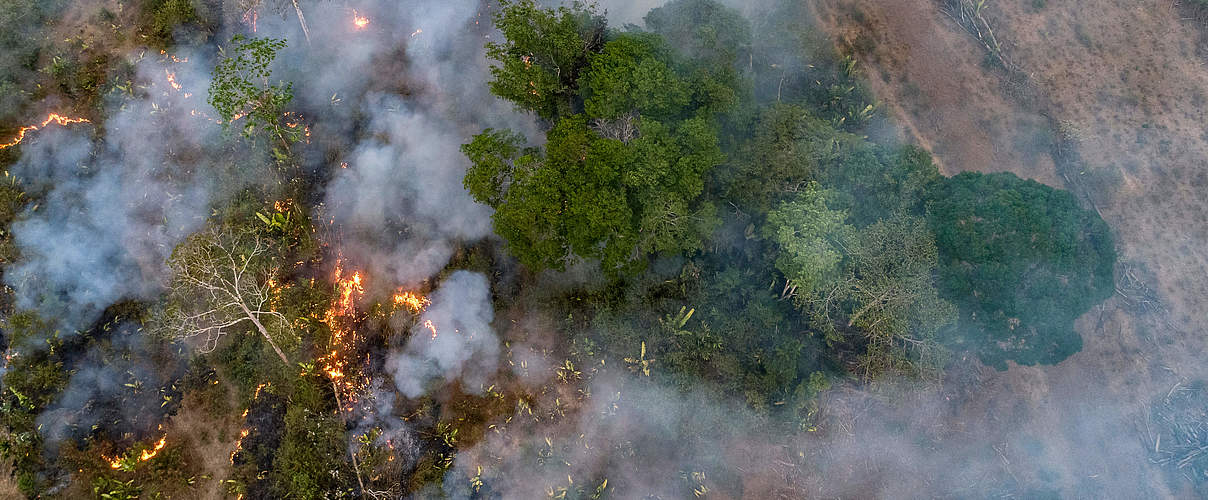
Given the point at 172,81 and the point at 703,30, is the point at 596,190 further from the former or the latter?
the point at 172,81

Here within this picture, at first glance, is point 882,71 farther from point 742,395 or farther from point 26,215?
point 26,215

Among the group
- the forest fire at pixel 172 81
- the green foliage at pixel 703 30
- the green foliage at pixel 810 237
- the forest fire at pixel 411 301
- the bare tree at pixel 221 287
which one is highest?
the green foliage at pixel 703 30

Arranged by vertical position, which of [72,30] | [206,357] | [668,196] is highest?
[72,30]

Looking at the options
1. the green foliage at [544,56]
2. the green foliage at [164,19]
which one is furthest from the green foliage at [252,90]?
the green foliage at [544,56]

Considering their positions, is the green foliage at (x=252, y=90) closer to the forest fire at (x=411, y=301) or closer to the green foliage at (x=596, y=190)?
the forest fire at (x=411, y=301)

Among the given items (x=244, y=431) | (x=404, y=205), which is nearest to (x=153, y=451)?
(x=244, y=431)

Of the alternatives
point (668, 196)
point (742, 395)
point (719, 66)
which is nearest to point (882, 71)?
point (719, 66)

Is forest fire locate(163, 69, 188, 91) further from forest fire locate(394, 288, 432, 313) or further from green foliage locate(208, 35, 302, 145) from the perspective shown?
forest fire locate(394, 288, 432, 313)
